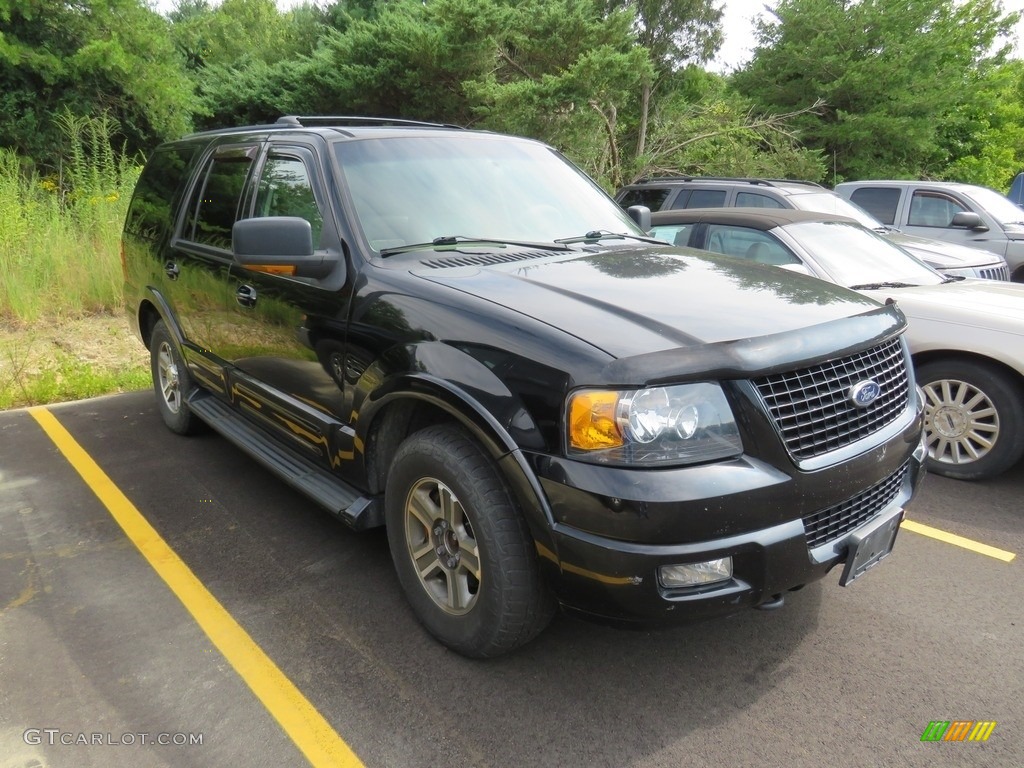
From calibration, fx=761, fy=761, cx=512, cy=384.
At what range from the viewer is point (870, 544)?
2586mm

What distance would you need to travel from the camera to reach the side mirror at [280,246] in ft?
9.83

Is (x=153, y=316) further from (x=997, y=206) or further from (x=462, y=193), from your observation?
(x=997, y=206)

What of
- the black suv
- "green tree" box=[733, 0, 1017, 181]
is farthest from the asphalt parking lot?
"green tree" box=[733, 0, 1017, 181]

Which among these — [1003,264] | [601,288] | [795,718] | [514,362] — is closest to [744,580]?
[795,718]

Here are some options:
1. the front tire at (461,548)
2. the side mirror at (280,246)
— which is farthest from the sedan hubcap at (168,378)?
the front tire at (461,548)

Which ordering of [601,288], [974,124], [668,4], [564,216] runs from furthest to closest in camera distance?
[974,124], [668,4], [564,216], [601,288]

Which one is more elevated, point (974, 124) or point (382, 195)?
point (974, 124)

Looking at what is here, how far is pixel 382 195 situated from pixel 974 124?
24.0 meters

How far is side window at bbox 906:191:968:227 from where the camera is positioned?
10.5 meters

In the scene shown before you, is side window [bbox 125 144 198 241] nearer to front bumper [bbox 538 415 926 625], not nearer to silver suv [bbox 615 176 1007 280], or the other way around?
front bumper [bbox 538 415 926 625]

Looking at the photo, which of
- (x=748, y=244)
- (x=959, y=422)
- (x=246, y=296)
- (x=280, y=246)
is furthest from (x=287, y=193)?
(x=959, y=422)

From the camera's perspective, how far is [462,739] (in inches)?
97.2

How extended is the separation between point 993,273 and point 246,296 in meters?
7.67

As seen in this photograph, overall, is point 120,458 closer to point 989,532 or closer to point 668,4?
point 989,532
